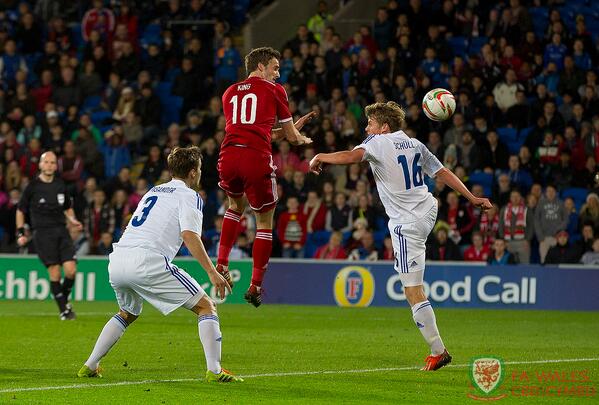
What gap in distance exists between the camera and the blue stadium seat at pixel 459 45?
25625 millimetres

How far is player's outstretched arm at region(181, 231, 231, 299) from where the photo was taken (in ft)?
29.7

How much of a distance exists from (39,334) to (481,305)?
8960 millimetres

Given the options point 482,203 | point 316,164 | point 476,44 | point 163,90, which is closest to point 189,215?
point 316,164

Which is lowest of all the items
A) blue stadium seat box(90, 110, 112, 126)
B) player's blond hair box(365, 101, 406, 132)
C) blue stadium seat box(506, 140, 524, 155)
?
player's blond hair box(365, 101, 406, 132)

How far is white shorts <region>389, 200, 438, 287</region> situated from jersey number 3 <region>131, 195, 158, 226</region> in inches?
93.0

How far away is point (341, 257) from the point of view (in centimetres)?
2186

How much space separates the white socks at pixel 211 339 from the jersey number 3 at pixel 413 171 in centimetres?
236

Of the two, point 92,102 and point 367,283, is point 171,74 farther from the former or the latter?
point 367,283

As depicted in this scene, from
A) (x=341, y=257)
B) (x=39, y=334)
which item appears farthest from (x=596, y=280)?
(x=39, y=334)

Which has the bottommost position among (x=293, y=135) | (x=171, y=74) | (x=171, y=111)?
(x=293, y=135)

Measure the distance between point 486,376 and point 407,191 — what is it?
185 cm

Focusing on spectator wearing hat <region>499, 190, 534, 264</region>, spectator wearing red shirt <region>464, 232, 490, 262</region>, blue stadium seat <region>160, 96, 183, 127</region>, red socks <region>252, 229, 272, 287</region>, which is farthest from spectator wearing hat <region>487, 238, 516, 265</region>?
red socks <region>252, 229, 272, 287</region>

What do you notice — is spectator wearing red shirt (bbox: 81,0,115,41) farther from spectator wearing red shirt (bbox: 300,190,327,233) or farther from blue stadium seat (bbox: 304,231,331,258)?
blue stadium seat (bbox: 304,231,331,258)

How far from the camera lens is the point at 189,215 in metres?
9.28
